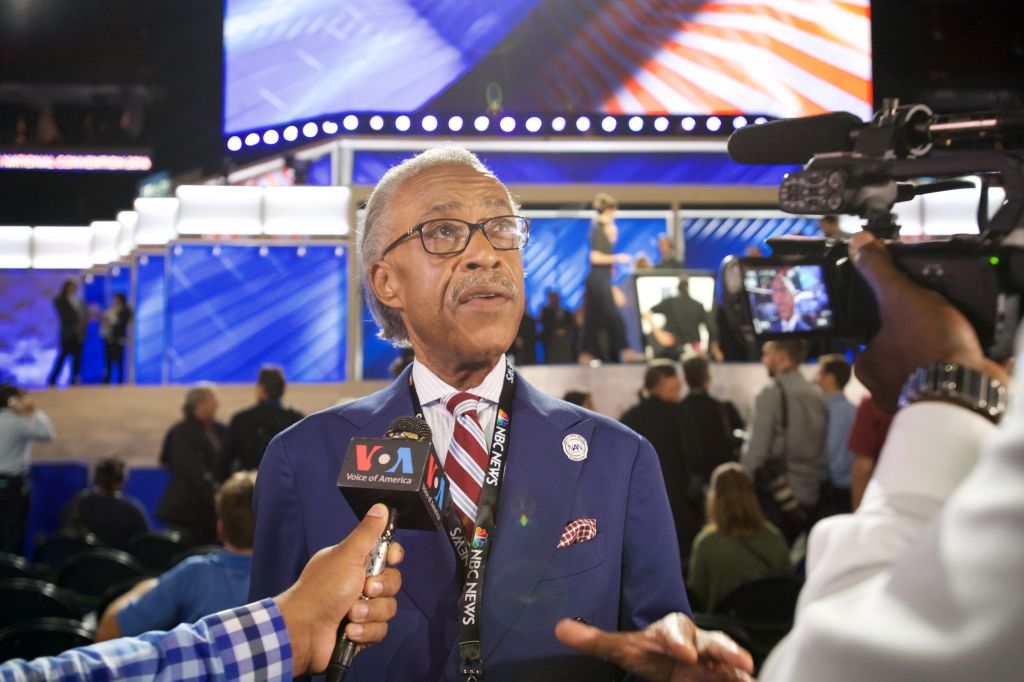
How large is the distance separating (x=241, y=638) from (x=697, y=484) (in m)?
3.88

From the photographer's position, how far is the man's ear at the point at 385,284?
1696 millimetres

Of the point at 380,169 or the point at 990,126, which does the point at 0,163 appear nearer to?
the point at 380,169

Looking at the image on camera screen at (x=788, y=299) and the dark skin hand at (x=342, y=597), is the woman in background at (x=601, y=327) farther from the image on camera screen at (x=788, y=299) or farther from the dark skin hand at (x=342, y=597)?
the dark skin hand at (x=342, y=597)

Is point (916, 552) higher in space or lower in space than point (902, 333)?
lower

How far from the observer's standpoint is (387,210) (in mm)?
1676

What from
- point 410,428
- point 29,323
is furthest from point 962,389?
point 29,323

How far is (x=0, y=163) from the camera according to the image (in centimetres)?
1914

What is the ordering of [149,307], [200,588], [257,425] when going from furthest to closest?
[149,307]
[257,425]
[200,588]

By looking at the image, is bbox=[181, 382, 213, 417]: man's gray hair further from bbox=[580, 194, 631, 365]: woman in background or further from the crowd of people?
the crowd of people

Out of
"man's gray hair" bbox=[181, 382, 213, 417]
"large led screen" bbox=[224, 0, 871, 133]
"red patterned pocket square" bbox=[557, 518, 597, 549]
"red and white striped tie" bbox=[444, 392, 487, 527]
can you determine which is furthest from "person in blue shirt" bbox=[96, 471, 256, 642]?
"large led screen" bbox=[224, 0, 871, 133]

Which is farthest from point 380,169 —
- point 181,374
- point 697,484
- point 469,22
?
point 697,484

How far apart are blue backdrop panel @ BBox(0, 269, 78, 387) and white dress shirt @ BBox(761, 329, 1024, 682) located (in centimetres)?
1696

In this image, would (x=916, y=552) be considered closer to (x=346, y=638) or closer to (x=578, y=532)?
(x=346, y=638)

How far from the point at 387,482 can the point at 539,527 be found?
35cm
